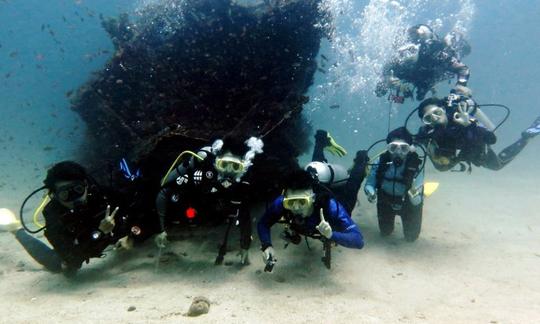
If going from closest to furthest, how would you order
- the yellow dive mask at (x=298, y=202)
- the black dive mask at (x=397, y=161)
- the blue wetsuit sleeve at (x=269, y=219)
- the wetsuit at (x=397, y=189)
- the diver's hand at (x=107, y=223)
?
the yellow dive mask at (x=298, y=202)
the diver's hand at (x=107, y=223)
the blue wetsuit sleeve at (x=269, y=219)
the black dive mask at (x=397, y=161)
the wetsuit at (x=397, y=189)

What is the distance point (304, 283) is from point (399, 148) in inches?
116

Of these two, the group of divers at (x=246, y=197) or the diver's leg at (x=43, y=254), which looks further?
the diver's leg at (x=43, y=254)

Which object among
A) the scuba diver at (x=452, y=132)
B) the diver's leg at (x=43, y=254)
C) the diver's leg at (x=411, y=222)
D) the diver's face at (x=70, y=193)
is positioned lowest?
the diver's leg at (x=43, y=254)

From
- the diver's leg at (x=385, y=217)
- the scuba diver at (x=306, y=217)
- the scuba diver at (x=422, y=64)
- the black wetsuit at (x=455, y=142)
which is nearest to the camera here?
the scuba diver at (x=306, y=217)

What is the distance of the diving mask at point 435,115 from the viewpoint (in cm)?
638

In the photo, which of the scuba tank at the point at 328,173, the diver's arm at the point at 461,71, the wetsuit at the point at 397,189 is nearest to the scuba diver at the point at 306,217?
the scuba tank at the point at 328,173

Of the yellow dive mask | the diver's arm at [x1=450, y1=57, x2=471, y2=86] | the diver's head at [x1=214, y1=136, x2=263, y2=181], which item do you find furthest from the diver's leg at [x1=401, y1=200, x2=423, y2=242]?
the diver's arm at [x1=450, y1=57, x2=471, y2=86]

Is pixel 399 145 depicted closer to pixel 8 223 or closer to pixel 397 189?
pixel 397 189

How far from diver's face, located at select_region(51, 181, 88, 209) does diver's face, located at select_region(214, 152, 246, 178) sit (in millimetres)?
1814

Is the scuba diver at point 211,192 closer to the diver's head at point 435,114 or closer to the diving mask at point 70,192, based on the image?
the diving mask at point 70,192

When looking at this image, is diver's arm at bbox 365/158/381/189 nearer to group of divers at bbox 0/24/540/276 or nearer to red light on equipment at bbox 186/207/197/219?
group of divers at bbox 0/24/540/276

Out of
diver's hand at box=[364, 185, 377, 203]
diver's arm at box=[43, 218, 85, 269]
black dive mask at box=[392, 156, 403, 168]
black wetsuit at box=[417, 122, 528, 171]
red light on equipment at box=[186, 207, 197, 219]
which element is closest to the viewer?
diver's arm at box=[43, 218, 85, 269]

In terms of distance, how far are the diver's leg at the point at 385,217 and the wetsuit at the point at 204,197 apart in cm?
318

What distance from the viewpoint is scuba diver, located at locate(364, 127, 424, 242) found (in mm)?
6203
